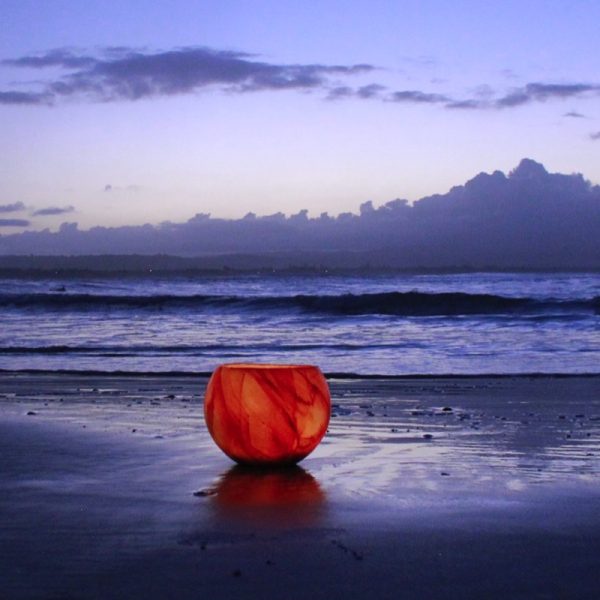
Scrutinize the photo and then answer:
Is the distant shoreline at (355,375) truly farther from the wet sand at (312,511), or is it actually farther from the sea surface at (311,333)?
the wet sand at (312,511)

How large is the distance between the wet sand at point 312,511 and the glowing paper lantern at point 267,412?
146 mm

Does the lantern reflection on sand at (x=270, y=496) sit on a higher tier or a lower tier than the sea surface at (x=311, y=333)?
higher

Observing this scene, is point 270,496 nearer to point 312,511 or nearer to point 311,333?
point 312,511

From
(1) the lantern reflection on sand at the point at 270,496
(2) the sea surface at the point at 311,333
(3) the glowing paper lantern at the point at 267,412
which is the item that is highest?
(3) the glowing paper lantern at the point at 267,412

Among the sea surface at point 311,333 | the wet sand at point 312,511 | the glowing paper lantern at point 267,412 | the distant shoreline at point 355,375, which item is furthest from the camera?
the sea surface at point 311,333

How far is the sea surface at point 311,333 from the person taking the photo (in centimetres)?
1617

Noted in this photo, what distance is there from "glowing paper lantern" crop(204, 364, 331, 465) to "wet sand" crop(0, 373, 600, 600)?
0.15 meters

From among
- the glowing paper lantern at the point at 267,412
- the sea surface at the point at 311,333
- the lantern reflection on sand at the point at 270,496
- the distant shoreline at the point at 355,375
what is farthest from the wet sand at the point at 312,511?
the sea surface at the point at 311,333

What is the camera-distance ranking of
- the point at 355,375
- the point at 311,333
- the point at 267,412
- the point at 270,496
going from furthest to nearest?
the point at 311,333 < the point at 355,375 < the point at 267,412 < the point at 270,496

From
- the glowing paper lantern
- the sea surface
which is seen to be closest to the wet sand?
the glowing paper lantern

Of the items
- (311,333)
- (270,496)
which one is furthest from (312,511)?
(311,333)

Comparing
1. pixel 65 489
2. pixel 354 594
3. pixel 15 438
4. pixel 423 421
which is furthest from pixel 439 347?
pixel 354 594

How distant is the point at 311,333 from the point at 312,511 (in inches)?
805

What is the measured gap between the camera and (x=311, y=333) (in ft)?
82.5
